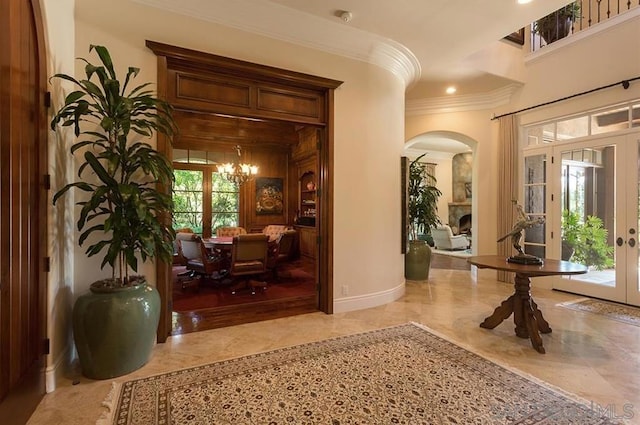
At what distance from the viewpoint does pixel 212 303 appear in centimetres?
433

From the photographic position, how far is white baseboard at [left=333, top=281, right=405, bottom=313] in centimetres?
401

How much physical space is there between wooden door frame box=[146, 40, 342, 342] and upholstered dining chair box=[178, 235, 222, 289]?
175 centimetres

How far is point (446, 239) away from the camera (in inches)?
385

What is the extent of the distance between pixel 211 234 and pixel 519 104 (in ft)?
22.5

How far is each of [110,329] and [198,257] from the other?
9.07 feet

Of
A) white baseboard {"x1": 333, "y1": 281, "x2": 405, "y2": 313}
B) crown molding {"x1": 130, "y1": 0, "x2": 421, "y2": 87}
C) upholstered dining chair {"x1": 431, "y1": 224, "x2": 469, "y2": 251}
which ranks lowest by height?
white baseboard {"x1": 333, "y1": 281, "x2": 405, "y2": 313}

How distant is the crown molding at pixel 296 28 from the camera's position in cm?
322

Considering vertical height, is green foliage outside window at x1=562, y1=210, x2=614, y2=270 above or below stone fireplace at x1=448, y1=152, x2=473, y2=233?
below

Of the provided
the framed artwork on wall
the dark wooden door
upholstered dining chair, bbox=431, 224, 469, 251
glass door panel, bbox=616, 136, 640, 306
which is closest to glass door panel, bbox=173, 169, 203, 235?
the framed artwork on wall

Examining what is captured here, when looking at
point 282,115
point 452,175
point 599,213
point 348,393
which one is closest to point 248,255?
point 282,115

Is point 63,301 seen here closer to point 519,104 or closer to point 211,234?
point 211,234

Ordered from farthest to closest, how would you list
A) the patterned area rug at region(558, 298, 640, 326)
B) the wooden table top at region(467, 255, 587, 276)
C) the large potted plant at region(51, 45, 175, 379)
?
the patterned area rug at region(558, 298, 640, 326) < the wooden table top at region(467, 255, 587, 276) < the large potted plant at region(51, 45, 175, 379)

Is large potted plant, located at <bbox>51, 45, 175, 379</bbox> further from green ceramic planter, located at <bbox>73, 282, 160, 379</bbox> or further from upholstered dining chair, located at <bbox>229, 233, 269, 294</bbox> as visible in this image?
upholstered dining chair, located at <bbox>229, 233, 269, 294</bbox>

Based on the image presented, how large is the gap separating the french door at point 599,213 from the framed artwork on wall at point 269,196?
5.83 metres
